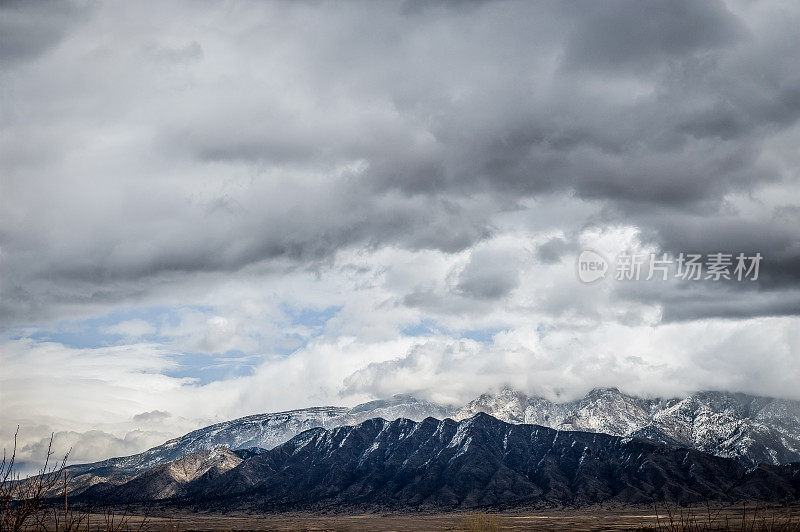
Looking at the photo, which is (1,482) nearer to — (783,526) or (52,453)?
(52,453)

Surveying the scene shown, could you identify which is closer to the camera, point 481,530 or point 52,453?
point 52,453

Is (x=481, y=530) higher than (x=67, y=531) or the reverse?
the reverse

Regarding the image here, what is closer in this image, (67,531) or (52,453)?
(67,531)

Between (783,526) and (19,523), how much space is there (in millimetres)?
25825

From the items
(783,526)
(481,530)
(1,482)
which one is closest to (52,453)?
(1,482)

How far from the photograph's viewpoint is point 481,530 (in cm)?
13225

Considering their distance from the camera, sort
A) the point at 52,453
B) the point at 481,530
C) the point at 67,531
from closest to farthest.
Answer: the point at 67,531 → the point at 52,453 → the point at 481,530

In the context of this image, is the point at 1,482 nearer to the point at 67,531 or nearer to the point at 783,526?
the point at 67,531

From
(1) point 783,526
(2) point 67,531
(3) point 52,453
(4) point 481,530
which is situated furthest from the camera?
(4) point 481,530

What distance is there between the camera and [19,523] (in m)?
18.5

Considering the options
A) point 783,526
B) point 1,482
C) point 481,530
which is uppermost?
point 1,482

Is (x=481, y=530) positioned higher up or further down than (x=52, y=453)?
further down

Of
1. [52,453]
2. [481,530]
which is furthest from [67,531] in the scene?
[481,530]

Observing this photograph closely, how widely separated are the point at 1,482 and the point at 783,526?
86.7 feet
